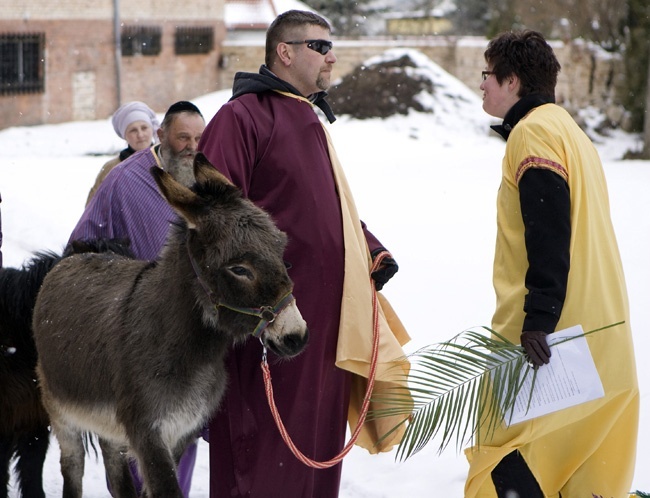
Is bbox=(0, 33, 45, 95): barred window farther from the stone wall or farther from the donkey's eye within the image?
the donkey's eye

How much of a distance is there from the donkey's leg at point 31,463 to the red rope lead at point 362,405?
63.9 inches

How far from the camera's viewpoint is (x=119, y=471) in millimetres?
4121

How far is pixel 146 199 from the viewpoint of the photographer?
14.8ft

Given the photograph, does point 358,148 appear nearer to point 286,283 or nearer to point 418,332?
point 418,332

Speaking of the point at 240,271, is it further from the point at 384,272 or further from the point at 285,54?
the point at 285,54

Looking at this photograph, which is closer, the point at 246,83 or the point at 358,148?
the point at 246,83

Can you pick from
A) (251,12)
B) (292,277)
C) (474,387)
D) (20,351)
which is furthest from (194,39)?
(474,387)

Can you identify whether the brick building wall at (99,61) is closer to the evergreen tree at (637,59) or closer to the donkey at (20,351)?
the evergreen tree at (637,59)

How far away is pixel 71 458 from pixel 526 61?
8.37 ft

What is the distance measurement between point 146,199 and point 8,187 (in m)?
9.03

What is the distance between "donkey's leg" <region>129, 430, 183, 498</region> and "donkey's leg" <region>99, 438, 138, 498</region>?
2.63ft

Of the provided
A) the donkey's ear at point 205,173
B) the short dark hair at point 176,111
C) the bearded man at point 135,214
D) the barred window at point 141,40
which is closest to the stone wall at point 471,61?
the barred window at point 141,40

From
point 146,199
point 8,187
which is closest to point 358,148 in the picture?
point 8,187

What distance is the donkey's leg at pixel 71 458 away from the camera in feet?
13.3
